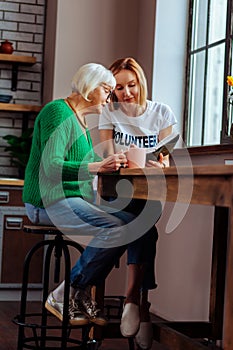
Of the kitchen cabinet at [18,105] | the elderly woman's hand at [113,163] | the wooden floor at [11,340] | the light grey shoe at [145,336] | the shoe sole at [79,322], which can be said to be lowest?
the wooden floor at [11,340]

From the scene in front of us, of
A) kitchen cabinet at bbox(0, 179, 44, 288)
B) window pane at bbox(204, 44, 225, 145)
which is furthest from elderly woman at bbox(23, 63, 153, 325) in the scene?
kitchen cabinet at bbox(0, 179, 44, 288)

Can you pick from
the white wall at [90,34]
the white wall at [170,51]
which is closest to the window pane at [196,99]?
the white wall at [170,51]

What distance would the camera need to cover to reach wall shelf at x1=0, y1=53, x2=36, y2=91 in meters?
5.80

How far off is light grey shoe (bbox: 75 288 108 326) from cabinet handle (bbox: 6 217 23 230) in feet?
6.61

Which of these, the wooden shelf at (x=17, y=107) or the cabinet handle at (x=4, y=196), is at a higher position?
the wooden shelf at (x=17, y=107)

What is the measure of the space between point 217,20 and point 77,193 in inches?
72.5

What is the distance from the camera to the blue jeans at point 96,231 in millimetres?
3266

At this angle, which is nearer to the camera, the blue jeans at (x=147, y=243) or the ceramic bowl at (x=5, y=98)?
the blue jeans at (x=147, y=243)

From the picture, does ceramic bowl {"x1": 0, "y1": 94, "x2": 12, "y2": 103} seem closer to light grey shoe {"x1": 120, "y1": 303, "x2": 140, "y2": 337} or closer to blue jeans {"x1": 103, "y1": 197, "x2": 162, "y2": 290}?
blue jeans {"x1": 103, "y1": 197, "x2": 162, "y2": 290}

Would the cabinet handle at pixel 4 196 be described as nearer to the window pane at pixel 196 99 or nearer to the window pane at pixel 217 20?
the window pane at pixel 196 99

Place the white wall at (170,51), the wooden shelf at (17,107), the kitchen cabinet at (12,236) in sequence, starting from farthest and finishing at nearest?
the wooden shelf at (17,107) < the kitchen cabinet at (12,236) < the white wall at (170,51)

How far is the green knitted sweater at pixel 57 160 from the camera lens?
3.30m

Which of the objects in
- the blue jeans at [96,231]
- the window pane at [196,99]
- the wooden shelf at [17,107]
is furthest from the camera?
the wooden shelf at [17,107]

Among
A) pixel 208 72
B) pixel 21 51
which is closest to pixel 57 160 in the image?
pixel 208 72
